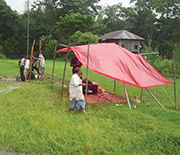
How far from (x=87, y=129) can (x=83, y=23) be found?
91.1 ft

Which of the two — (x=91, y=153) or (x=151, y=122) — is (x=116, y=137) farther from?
(x=151, y=122)

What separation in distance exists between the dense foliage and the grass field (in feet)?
83.5

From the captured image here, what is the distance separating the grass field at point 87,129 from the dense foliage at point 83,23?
2546 cm

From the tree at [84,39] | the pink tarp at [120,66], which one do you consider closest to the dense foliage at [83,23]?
the tree at [84,39]

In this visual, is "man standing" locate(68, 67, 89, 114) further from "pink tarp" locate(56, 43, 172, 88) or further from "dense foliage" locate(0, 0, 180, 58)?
"dense foliage" locate(0, 0, 180, 58)

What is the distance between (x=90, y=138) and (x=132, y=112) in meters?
2.03

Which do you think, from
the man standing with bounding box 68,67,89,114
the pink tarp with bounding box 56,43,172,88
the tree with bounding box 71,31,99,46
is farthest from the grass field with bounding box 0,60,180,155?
the tree with bounding box 71,31,99,46

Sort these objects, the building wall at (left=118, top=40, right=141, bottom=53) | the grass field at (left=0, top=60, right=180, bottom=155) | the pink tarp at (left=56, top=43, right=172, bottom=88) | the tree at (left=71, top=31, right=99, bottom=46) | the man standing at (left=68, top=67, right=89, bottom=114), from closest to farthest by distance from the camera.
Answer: the grass field at (left=0, top=60, right=180, bottom=155) → the man standing at (left=68, top=67, right=89, bottom=114) → the pink tarp at (left=56, top=43, right=172, bottom=88) → the tree at (left=71, top=31, right=99, bottom=46) → the building wall at (left=118, top=40, right=141, bottom=53)

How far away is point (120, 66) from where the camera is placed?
7156 millimetres

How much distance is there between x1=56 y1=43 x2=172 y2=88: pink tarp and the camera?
670cm

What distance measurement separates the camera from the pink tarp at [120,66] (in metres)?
6.70

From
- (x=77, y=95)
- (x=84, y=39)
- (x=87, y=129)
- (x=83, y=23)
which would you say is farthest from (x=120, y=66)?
(x=83, y=23)

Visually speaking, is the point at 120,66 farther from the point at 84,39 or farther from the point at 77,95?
the point at 84,39

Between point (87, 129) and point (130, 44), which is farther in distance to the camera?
point (130, 44)
